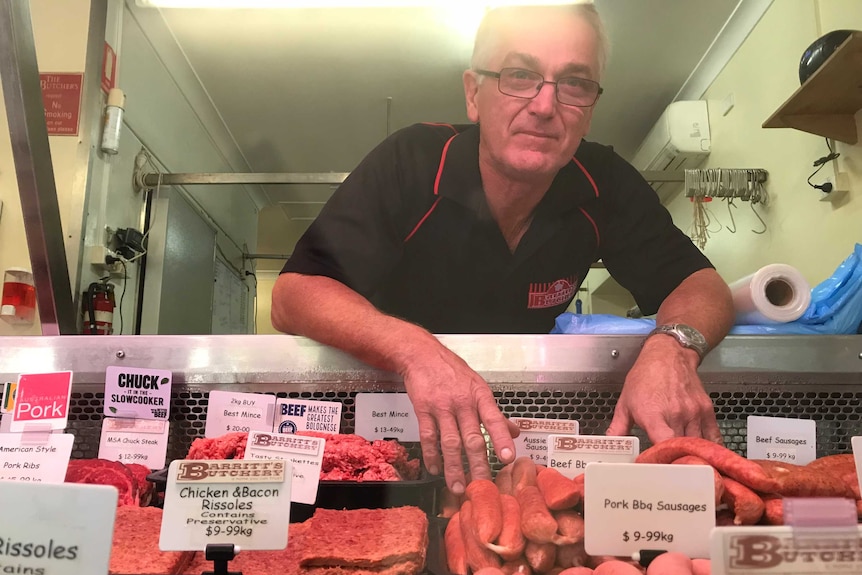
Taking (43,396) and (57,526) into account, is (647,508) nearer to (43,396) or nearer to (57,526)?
(57,526)

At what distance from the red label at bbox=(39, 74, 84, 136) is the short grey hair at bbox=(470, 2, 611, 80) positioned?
1.74 m

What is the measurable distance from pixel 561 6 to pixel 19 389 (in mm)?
1304

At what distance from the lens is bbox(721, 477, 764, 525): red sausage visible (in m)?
0.58

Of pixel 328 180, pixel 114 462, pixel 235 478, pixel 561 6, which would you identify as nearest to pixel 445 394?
pixel 235 478

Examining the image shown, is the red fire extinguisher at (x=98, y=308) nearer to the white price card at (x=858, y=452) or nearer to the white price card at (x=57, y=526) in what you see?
the white price card at (x=57, y=526)

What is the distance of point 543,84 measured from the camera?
1.29 meters

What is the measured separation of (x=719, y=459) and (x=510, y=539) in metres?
0.25

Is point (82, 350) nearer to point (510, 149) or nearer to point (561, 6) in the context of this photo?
point (510, 149)

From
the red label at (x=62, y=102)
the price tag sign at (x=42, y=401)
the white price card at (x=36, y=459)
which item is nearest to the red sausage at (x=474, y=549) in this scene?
the white price card at (x=36, y=459)

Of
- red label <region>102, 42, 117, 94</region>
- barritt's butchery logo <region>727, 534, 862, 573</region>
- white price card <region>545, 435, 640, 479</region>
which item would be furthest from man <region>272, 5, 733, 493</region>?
red label <region>102, 42, 117, 94</region>

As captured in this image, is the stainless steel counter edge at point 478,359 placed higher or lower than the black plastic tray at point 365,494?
higher

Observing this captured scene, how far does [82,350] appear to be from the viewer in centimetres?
98

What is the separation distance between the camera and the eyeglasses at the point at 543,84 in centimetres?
127

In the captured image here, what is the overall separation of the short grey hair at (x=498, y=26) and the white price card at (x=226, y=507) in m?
1.18
